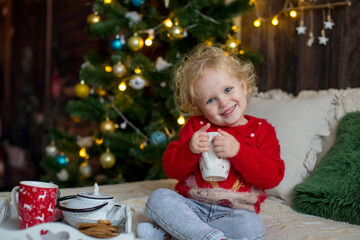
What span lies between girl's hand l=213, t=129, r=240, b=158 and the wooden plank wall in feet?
3.31

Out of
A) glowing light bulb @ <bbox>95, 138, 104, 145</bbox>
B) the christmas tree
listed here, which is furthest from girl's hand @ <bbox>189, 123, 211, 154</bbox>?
glowing light bulb @ <bbox>95, 138, 104, 145</bbox>

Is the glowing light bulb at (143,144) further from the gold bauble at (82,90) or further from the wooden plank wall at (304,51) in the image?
the wooden plank wall at (304,51)

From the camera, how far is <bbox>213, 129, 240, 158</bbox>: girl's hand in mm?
1056

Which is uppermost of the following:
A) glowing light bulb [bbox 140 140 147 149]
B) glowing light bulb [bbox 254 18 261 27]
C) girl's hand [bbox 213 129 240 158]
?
glowing light bulb [bbox 254 18 261 27]

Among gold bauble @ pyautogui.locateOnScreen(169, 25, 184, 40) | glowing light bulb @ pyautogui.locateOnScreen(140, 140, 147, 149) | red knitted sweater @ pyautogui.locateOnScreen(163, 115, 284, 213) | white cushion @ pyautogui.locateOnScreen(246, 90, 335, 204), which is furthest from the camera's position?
glowing light bulb @ pyautogui.locateOnScreen(140, 140, 147, 149)

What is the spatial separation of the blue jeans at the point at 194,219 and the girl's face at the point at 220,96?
276mm

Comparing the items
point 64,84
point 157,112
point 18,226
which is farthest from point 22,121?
point 18,226

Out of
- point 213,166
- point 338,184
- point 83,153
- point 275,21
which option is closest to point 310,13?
point 275,21

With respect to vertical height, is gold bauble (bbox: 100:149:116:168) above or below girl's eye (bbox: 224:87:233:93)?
below

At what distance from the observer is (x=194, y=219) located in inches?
41.4

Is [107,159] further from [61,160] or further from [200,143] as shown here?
[200,143]

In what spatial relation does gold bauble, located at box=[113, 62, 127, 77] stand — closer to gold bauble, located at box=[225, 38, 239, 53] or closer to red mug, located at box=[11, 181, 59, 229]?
gold bauble, located at box=[225, 38, 239, 53]

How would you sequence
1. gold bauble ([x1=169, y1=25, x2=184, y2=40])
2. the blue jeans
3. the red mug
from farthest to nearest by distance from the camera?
gold bauble ([x1=169, y1=25, x2=184, y2=40]) < the blue jeans < the red mug

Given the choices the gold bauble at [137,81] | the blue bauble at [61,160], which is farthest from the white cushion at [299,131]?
the blue bauble at [61,160]
